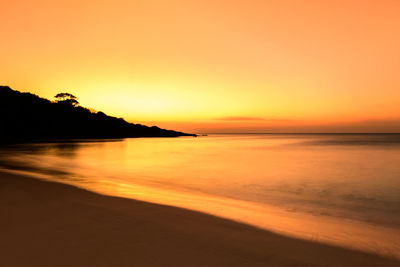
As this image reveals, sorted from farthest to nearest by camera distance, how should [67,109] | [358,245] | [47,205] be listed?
[67,109] → [47,205] → [358,245]

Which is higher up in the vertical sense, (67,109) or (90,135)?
(67,109)

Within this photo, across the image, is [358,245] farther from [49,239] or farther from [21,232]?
[21,232]

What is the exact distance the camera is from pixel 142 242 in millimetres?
4621

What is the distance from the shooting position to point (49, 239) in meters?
4.55

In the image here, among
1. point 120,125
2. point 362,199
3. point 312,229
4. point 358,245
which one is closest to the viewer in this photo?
point 358,245

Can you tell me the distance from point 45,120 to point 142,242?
405 feet

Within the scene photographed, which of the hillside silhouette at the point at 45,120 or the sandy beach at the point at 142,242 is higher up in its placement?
the hillside silhouette at the point at 45,120

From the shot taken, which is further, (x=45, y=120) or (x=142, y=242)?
(x=45, y=120)

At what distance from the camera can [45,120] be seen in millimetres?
109062

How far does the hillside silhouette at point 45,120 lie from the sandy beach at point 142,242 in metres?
99.6

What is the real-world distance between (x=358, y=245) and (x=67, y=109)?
13837 cm

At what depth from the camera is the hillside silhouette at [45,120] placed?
95.4m

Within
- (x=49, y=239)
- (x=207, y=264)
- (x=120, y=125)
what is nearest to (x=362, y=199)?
(x=207, y=264)

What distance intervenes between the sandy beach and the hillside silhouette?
99554 mm
